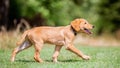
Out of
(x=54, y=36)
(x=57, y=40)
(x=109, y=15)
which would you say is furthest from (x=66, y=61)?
(x=109, y=15)

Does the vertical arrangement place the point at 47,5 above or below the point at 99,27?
above

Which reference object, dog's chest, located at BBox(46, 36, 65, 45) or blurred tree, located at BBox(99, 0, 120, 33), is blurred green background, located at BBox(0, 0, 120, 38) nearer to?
blurred tree, located at BBox(99, 0, 120, 33)

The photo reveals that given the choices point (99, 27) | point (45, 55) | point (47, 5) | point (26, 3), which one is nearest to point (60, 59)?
point (45, 55)

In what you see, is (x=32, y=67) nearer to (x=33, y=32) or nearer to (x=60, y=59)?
(x=33, y=32)

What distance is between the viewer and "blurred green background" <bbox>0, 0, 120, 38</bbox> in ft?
86.9

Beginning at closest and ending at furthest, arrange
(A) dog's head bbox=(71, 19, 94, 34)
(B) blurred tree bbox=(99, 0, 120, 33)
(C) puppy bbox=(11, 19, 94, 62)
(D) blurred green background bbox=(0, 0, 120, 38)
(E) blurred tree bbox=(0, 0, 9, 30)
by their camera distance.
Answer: (C) puppy bbox=(11, 19, 94, 62)
(A) dog's head bbox=(71, 19, 94, 34)
(D) blurred green background bbox=(0, 0, 120, 38)
(E) blurred tree bbox=(0, 0, 9, 30)
(B) blurred tree bbox=(99, 0, 120, 33)

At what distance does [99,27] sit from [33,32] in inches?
859

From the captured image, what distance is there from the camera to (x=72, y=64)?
469 inches

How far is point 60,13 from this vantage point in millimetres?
27859

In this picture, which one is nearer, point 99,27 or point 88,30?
point 88,30

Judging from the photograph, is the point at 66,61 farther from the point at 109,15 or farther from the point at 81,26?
the point at 109,15

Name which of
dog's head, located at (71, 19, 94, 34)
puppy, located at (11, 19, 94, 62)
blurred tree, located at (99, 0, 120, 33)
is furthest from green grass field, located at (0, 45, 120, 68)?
blurred tree, located at (99, 0, 120, 33)

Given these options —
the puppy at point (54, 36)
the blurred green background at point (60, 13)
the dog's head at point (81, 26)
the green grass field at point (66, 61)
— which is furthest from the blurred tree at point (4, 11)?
the dog's head at point (81, 26)

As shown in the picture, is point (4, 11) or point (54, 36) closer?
point (54, 36)
